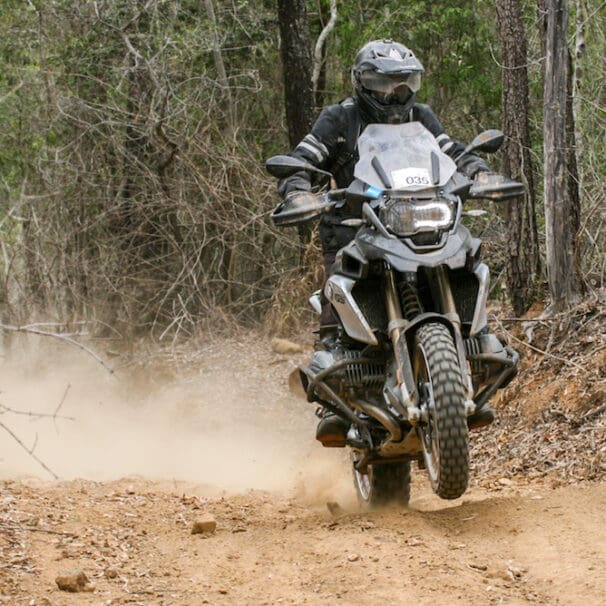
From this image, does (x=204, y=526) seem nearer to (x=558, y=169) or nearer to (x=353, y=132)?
(x=353, y=132)

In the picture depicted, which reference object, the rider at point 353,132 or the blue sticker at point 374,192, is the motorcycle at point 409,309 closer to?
the blue sticker at point 374,192

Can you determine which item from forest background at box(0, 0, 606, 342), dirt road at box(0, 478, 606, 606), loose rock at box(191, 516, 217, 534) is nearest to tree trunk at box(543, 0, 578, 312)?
forest background at box(0, 0, 606, 342)

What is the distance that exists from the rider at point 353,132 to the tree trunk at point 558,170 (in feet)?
10.4

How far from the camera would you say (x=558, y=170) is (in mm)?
9805

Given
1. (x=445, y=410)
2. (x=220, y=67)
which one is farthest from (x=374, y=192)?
(x=220, y=67)

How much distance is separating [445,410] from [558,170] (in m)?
5.15

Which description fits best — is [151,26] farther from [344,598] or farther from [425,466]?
[344,598]

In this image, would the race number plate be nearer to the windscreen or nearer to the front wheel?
the windscreen

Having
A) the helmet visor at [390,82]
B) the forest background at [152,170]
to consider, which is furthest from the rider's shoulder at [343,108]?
the forest background at [152,170]

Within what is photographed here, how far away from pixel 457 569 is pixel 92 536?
220 cm

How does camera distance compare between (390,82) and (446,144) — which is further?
(446,144)

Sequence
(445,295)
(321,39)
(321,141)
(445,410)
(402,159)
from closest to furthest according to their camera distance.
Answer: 1. (445,410)
2. (445,295)
3. (402,159)
4. (321,141)
5. (321,39)

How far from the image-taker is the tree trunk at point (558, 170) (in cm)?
970

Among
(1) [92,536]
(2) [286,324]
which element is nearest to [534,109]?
(2) [286,324]
